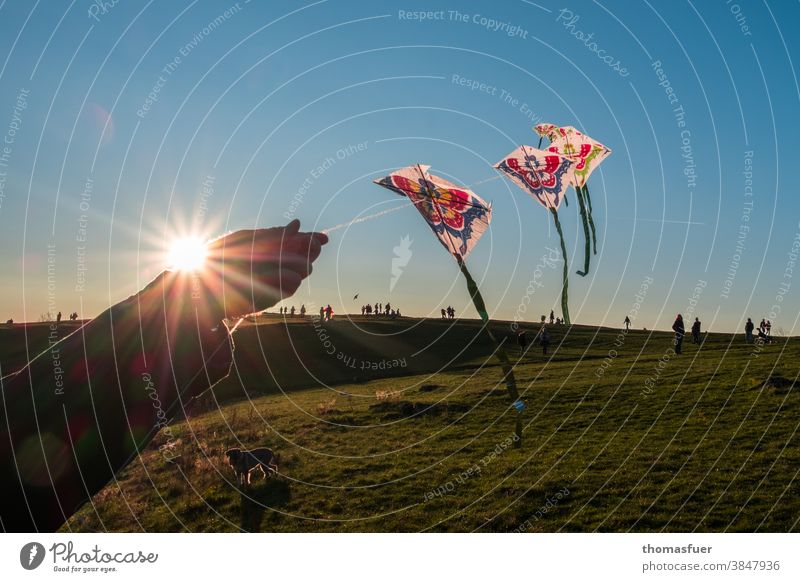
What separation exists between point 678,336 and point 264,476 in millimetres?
33626

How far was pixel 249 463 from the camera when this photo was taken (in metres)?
21.4

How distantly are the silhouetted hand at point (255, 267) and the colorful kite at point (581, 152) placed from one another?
1095 cm

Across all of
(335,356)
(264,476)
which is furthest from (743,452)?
(335,356)

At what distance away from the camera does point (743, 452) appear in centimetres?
2012

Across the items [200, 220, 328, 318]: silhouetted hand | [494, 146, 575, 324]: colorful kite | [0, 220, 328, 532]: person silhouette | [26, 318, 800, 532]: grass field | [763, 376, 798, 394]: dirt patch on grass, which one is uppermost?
[494, 146, 575, 324]: colorful kite

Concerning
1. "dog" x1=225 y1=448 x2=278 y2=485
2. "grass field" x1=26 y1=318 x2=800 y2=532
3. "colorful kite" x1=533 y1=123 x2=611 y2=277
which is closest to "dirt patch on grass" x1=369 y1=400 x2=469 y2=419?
"grass field" x1=26 y1=318 x2=800 y2=532

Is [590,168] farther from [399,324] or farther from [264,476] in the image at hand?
[399,324]

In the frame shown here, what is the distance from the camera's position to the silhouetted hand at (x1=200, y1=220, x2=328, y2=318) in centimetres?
319

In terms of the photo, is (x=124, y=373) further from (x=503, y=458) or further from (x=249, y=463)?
(x=503, y=458)

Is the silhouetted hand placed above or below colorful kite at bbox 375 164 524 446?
below

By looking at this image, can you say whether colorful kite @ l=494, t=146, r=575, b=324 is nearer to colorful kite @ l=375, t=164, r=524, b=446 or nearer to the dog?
colorful kite @ l=375, t=164, r=524, b=446

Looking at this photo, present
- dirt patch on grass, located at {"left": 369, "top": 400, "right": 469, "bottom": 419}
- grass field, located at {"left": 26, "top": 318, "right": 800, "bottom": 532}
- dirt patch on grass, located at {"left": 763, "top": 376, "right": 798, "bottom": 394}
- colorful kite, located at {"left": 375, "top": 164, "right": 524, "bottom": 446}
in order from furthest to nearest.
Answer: dirt patch on grass, located at {"left": 369, "top": 400, "right": 469, "bottom": 419}, dirt patch on grass, located at {"left": 763, "top": 376, "right": 798, "bottom": 394}, grass field, located at {"left": 26, "top": 318, "right": 800, "bottom": 532}, colorful kite, located at {"left": 375, "top": 164, "right": 524, "bottom": 446}

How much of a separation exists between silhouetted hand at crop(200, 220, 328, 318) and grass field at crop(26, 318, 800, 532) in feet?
46.6

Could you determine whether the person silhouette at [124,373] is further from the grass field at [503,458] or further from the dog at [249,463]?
the dog at [249,463]
